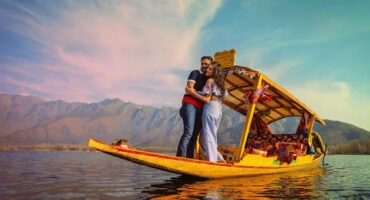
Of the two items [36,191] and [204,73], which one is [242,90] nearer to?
[204,73]

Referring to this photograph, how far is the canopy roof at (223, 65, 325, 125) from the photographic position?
330 inches

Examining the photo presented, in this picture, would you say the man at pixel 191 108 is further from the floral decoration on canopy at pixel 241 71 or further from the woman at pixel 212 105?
the floral decoration on canopy at pixel 241 71

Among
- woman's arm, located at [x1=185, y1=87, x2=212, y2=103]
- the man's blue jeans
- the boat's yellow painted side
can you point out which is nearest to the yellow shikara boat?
the boat's yellow painted side

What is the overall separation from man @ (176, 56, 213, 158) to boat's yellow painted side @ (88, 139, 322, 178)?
416 millimetres

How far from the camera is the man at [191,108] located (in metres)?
6.59

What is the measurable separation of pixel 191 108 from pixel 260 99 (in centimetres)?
278

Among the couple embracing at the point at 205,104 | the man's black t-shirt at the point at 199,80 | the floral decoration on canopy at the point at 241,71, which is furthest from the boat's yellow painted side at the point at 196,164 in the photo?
the floral decoration on canopy at the point at 241,71

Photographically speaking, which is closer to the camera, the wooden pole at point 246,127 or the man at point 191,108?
the man at point 191,108

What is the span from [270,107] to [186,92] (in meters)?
7.57

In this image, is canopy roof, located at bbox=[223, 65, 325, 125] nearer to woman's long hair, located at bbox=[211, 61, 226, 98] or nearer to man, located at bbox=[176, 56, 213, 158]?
woman's long hair, located at bbox=[211, 61, 226, 98]

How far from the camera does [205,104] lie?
6930 millimetres

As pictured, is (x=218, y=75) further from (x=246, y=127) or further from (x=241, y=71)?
(x=246, y=127)

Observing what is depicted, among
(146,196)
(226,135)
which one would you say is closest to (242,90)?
(146,196)

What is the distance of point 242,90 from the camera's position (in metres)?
11.0
